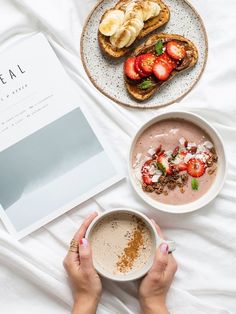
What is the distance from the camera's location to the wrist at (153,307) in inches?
51.1

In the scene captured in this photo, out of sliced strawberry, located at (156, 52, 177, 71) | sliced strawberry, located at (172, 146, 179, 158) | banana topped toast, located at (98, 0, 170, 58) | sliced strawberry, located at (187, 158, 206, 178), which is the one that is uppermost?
banana topped toast, located at (98, 0, 170, 58)

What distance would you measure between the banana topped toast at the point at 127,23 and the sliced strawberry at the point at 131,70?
24mm

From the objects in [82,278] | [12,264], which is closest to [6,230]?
[12,264]

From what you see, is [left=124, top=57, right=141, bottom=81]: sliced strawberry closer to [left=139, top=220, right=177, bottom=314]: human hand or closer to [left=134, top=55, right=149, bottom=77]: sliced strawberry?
[left=134, top=55, right=149, bottom=77]: sliced strawberry

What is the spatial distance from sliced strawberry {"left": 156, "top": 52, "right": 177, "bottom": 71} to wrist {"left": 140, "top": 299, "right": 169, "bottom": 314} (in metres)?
0.48

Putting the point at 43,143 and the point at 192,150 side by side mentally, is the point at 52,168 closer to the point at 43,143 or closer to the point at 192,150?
the point at 43,143

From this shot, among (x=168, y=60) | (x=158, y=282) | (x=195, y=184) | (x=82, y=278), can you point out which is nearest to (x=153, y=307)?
(x=158, y=282)

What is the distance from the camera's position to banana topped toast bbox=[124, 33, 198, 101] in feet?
4.32

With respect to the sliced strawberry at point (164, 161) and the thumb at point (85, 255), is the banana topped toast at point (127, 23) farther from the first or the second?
the thumb at point (85, 255)

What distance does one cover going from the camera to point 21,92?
4.39 ft

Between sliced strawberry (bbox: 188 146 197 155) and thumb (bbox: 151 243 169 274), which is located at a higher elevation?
sliced strawberry (bbox: 188 146 197 155)

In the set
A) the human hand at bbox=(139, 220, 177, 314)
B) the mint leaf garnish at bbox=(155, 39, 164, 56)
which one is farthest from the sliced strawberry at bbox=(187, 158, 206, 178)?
the mint leaf garnish at bbox=(155, 39, 164, 56)

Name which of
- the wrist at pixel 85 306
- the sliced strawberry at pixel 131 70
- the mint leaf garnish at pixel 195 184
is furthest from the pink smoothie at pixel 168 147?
the wrist at pixel 85 306

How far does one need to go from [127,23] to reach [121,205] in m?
0.38
